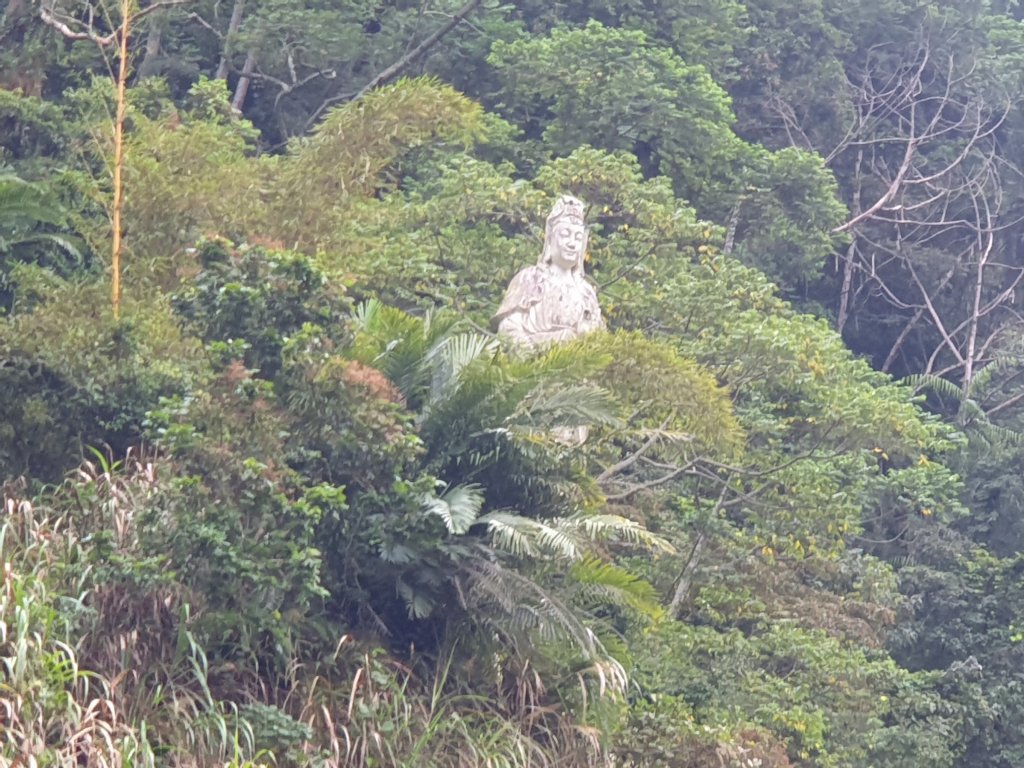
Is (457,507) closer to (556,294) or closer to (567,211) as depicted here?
(556,294)

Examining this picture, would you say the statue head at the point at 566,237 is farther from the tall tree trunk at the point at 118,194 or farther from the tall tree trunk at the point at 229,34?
the tall tree trunk at the point at 229,34

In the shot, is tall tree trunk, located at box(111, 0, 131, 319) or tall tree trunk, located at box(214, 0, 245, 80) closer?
tall tree trunk, located at box(111, 0, 131, 319)

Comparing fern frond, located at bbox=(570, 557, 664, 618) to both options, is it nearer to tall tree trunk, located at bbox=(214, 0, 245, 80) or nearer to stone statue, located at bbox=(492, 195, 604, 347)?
stone statue, located at bbox=(492, 195, 604, 347)

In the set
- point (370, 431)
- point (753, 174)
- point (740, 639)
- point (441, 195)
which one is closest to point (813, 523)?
point (740, 639)

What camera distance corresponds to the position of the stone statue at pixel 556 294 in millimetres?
13016

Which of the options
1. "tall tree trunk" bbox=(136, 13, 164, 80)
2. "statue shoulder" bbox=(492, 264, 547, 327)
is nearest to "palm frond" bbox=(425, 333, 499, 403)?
"statue shoulder" bbox=(492, 264, 547, 327)

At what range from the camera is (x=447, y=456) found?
1100cm

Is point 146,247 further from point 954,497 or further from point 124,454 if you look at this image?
point 954,497

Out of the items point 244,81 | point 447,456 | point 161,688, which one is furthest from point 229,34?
point 161,688

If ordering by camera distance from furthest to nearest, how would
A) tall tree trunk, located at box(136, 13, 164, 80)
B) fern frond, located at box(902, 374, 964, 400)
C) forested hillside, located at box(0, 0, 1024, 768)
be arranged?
fern frond, located at box(902, 374, 964, 400), tall tree trunk, located at box(136, 13, 164, 80), forested hillside, located at box(0, 0, 1024, 768)

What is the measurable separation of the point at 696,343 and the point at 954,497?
17.6 feet

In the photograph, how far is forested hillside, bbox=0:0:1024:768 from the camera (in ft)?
32.2

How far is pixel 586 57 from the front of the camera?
2011 centimetres

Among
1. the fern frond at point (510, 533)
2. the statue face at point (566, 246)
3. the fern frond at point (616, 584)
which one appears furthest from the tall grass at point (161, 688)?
the statue face at point (566, 246)
